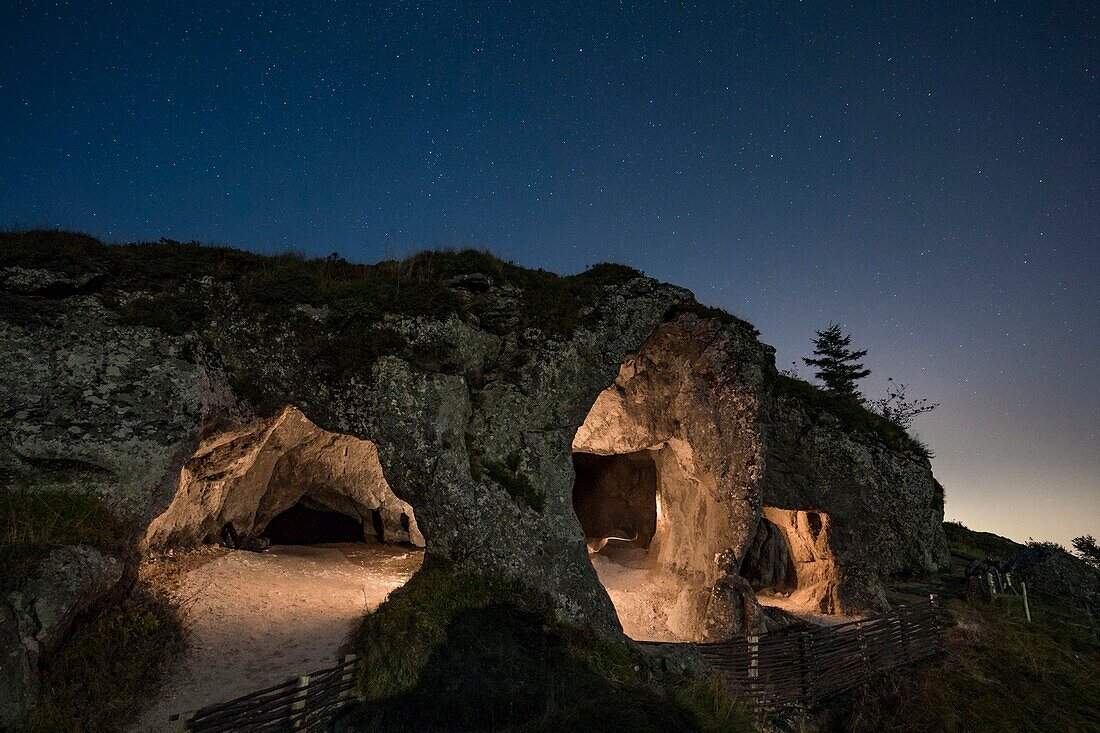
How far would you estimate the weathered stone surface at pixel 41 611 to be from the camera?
253 inches

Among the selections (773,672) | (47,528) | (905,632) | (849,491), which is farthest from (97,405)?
(849,491)

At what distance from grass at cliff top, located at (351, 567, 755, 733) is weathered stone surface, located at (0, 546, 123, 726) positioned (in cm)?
388

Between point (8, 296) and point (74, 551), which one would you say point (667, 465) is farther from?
point (8, 296)

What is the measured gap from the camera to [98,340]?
32.3 feet

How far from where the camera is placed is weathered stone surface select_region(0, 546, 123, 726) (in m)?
6.43

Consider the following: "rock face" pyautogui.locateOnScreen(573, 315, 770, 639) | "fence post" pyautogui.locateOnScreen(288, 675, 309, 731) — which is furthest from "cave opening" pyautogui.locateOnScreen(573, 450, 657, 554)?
"fence post" pyautogui.locateOnScreen(288, 675, 309, 731)

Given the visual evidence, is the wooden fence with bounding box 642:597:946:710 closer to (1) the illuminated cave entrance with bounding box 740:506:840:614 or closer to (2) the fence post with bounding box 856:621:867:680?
(2) the fence post with bounding box 856:621:867:680

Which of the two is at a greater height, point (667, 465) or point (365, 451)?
point (667, 465)

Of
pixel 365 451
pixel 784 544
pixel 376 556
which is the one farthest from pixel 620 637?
pixel 784 544

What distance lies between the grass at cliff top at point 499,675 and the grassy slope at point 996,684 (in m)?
5.17

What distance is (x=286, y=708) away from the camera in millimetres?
7133

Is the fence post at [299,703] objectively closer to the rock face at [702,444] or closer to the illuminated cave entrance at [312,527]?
the rock face at [702,444]

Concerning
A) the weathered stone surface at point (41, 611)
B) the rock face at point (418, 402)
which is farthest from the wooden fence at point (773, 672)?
the weathered stone surface at point (41, 611)

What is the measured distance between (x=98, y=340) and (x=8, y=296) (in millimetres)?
1631
